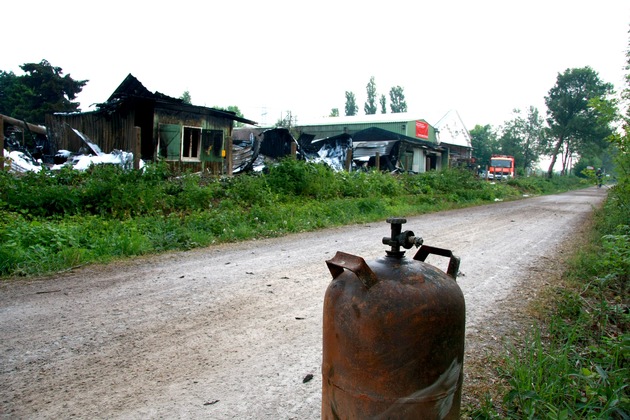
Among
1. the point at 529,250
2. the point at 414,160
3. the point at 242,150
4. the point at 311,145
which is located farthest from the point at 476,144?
the point at 529,250

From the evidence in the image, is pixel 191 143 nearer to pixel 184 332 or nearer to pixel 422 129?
pixel 184 332

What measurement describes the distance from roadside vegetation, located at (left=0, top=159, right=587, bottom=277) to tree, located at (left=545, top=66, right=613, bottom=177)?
126 ft

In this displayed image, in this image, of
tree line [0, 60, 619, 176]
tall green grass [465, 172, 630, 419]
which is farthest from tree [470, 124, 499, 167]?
tall green grass [465, 172, 630, 419]

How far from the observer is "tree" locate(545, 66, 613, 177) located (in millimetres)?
44469

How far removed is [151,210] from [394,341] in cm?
811

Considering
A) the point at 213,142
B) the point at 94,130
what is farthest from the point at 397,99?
the point at 94,130

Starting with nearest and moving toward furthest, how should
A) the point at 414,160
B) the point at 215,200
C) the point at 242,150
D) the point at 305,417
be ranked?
the point at 305,417, the point at 215,200, the point at 242,150, the point at 414,160

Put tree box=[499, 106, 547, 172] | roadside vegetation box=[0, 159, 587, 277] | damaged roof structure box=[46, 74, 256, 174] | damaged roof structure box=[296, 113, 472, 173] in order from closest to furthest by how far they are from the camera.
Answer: roadside vegetation box=[0, 159, 587, 277]
damaged roof structure box=[46, 74, 256, 174]
damaged roof structure box=[296, 113, 472, 173]
tree box=[499, 106, 547, 172]

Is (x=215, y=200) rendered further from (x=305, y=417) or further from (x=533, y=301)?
(x=305, y=417)

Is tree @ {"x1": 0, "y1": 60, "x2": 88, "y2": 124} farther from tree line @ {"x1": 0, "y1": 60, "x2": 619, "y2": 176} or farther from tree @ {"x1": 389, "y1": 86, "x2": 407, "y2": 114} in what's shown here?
tree @ {"x1": 389, "y1": 86, "x2": 407, "y2": 114}

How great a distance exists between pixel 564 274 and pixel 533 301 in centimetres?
151

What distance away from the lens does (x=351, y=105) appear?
71.1m

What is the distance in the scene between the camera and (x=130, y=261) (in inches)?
254

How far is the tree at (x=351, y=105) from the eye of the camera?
70875 mm
